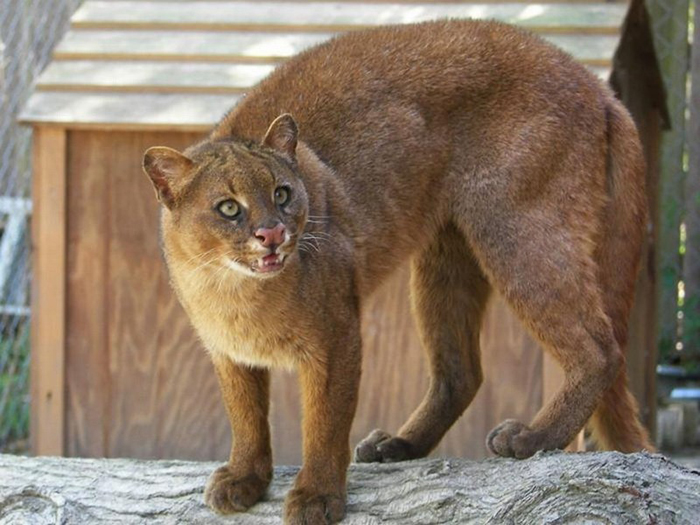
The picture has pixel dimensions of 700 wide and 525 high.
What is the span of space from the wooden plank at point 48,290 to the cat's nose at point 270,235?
9.38 ft

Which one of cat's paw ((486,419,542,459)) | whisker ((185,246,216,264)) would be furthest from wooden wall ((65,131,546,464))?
whisker ((185,246,216,264))

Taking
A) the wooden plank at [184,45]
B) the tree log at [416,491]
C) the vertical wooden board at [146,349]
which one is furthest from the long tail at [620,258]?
the vertical wooden board at [146,349]

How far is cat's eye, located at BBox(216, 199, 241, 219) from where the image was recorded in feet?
14.4

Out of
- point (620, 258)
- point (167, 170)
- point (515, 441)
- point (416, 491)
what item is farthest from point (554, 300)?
point (167, 170)

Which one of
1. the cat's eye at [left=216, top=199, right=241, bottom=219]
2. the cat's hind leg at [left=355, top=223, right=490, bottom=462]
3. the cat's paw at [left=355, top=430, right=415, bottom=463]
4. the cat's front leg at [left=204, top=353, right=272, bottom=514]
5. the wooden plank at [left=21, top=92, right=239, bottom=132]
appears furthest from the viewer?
the wooden plank at [left=21, top=92, right=239, bottom=132]

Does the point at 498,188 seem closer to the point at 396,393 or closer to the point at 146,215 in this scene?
the point at 396,393

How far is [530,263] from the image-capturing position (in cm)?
495

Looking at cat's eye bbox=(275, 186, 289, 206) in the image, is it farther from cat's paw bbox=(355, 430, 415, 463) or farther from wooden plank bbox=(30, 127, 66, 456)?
wooden plank bbox=(30, 127, 66, 456)

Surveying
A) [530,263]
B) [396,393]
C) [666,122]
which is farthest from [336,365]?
[666,122]

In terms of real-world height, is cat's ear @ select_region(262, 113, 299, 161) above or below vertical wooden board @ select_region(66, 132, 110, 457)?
above

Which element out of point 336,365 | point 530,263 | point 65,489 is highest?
point 530,263

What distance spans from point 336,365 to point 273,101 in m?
1.10

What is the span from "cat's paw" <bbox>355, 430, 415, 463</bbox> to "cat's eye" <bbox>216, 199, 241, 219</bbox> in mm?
1382

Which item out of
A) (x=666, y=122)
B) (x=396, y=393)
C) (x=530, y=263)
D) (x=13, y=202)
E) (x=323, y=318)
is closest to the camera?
(x=323, y=318)
